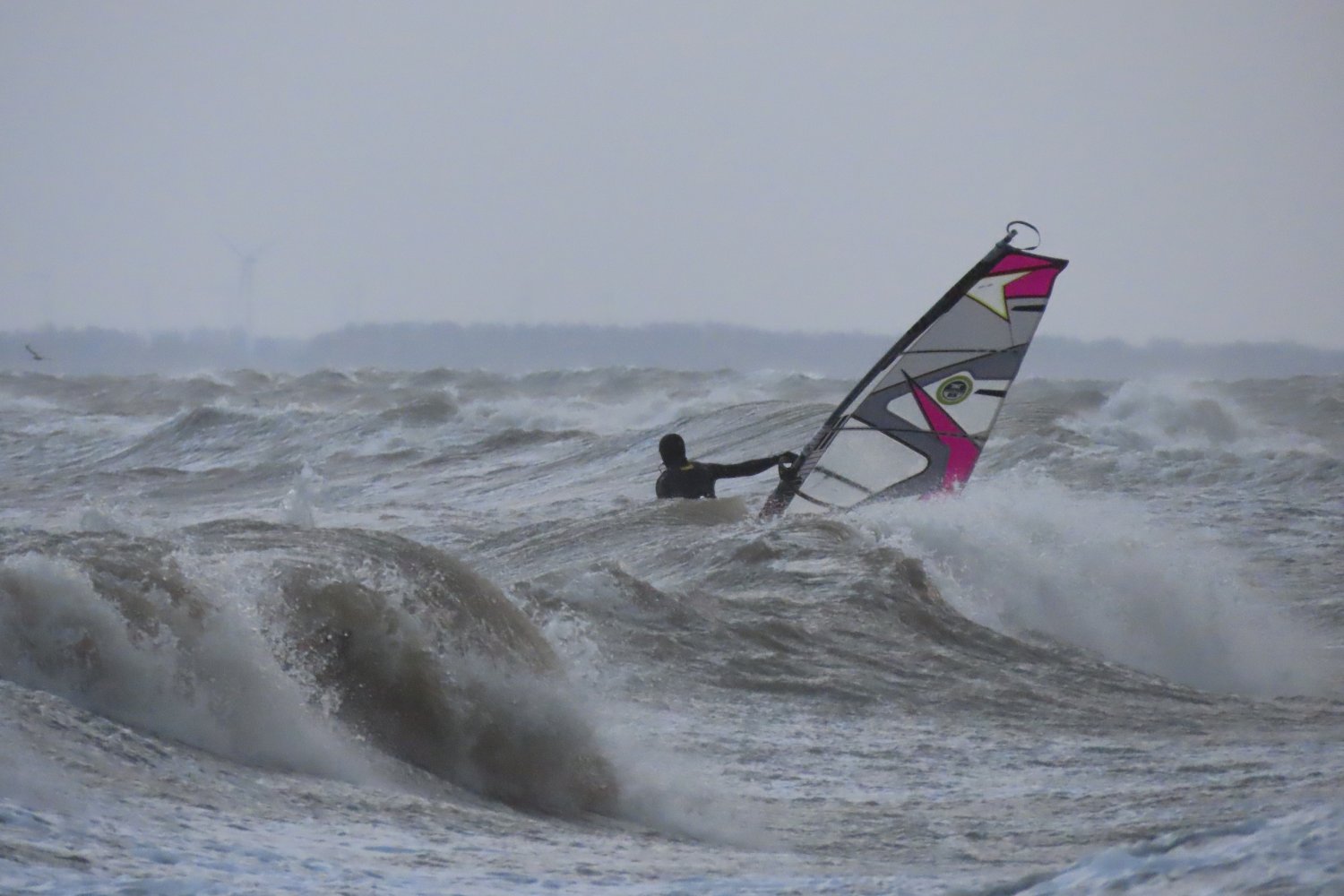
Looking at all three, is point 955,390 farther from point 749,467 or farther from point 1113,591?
point 1113,591

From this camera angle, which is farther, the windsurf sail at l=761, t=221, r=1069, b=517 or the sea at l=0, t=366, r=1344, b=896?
the windsurf sail at l=761, t=221, r=1069, b=517

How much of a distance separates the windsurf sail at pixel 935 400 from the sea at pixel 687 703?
15.1 inches

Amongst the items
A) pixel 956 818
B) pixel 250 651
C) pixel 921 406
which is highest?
pixel 921 406

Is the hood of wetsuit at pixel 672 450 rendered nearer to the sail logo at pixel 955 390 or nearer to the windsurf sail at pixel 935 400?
the windsurf sail at pixel 935 400

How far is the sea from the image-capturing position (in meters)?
2.74

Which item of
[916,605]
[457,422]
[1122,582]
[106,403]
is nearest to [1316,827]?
[916,605]

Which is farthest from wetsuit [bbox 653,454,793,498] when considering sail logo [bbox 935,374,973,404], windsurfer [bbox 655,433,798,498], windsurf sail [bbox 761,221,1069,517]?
sail logo [bbox 935,374,973,404]

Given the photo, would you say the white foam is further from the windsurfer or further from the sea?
the windsurfer

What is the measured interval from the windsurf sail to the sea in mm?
382

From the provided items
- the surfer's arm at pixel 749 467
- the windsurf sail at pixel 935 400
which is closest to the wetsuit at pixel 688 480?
the surfer's arm at pixel 749 467

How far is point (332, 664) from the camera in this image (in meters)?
4.01

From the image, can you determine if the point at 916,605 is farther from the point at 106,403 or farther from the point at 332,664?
the point at 106,403

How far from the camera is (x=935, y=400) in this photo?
827 centimetres

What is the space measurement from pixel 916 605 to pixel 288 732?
3.55 m
